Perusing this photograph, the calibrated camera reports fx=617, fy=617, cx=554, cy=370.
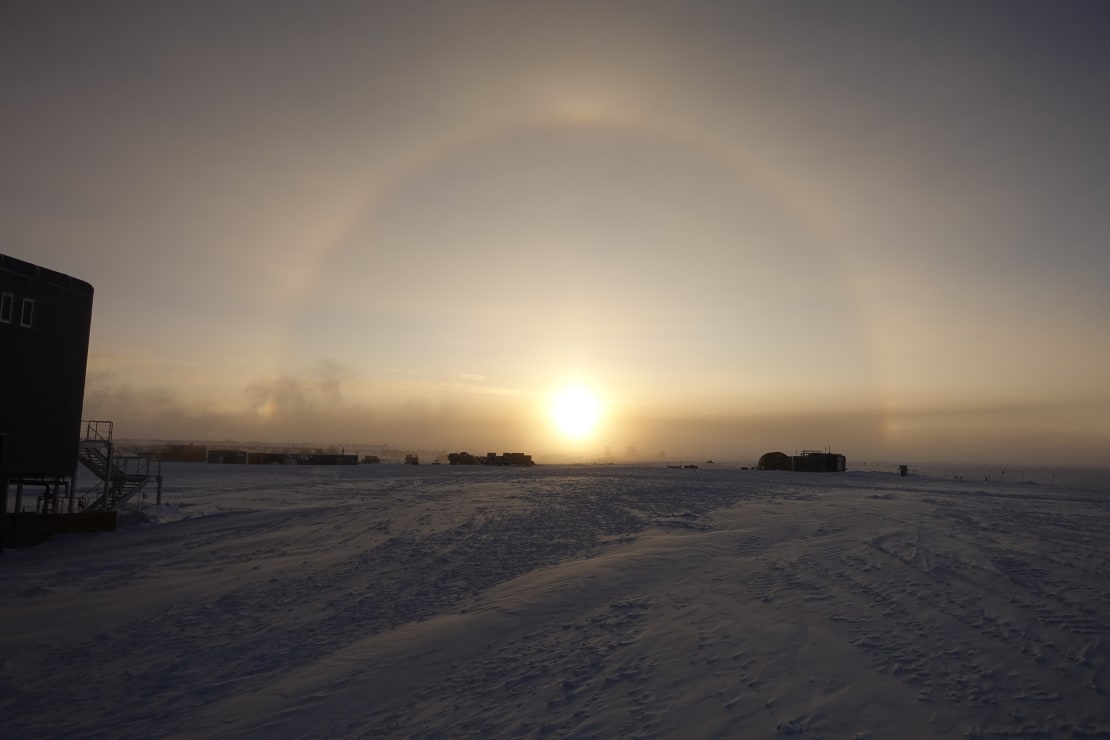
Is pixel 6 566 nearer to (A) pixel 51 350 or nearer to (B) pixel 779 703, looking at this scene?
(A) pixel 51 350

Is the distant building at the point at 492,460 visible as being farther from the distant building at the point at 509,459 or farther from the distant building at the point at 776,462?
the distant building at the point at 776,462

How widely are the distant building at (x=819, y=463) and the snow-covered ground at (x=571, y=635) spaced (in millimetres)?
63126

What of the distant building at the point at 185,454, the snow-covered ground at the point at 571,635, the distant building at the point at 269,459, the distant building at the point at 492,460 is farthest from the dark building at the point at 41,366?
the distant building at the point at 185,454

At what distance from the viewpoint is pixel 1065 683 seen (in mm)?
8297

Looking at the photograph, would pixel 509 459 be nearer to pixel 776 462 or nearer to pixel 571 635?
pixel 776 462

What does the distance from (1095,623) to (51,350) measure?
3148 centimetres

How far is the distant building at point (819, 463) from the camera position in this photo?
8238 cm

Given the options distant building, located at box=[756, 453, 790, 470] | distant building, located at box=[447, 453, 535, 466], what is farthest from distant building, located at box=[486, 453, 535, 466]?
distant building, located at box=[756, 453, 790, 470]

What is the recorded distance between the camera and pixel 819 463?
8306cm

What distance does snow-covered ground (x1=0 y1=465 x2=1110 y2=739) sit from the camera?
26.5 ft

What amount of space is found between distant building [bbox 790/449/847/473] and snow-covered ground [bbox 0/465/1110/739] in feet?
207

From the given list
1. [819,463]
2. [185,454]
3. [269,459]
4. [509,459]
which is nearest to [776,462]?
[819,463]

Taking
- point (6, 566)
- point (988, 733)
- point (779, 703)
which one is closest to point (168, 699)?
point (779, 703)

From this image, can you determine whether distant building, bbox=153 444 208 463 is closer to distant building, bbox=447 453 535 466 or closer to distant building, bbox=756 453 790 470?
distant building, bbox=447 453 535 466
